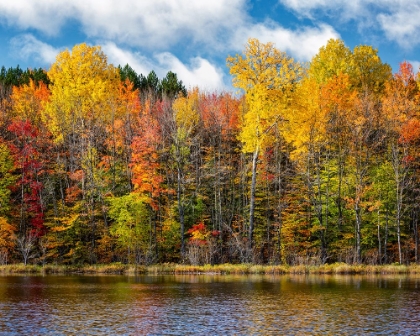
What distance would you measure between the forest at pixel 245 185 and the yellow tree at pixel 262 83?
98 millimetres

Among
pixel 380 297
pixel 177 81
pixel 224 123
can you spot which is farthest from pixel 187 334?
pixel 177 81

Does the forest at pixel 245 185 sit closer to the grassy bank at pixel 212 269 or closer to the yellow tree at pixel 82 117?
the yellow tree at pixel 82 117

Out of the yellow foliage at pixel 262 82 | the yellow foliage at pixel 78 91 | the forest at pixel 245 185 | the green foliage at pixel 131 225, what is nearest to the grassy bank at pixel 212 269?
the forest at pixel 245 185

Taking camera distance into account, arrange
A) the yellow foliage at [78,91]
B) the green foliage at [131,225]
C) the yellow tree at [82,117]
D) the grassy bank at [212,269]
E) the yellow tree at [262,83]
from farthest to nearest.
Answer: the yellow foliage at [78,91] < the yellow tree at [82,117] < the green foliage at [131,225] < the yellow tree at [262,83] < the grassy bank at [212,269]

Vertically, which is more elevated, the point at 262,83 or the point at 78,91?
the point at 78,91

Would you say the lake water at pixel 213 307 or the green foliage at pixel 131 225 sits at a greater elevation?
the green foliage at pixel 131 225

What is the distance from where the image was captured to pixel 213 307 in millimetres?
25016

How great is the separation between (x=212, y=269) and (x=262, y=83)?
16422mm

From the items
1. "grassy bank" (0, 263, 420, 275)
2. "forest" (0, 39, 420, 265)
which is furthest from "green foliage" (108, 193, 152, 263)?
"grassy bank" (0, 263, 420, 275)

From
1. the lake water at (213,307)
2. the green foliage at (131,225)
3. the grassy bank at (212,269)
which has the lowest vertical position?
the lake water at (213,307)

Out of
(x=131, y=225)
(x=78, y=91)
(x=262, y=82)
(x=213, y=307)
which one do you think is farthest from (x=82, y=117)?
(x=213, y=307)

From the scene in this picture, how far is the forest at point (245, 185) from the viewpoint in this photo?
1873 inches

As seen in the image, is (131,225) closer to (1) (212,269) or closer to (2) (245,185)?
(1) (212,269)

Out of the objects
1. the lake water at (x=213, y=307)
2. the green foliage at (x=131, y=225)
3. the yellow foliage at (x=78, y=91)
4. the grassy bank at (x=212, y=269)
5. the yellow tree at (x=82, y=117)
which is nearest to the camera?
the lake water at (x=213, y=307)
